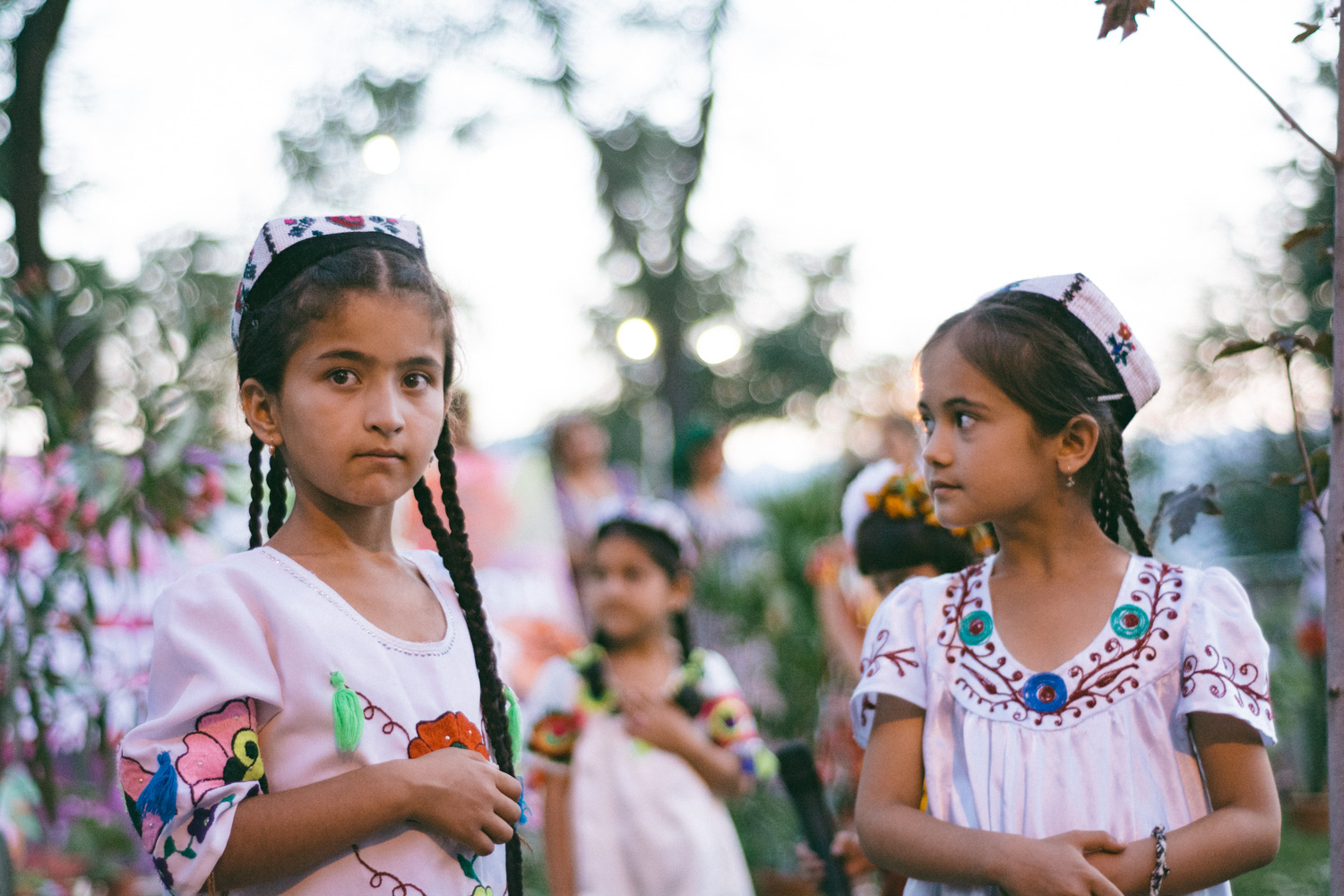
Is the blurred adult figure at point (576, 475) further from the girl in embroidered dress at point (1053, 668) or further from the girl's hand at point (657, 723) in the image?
the girl in embroidered dress at point (1053, 668)

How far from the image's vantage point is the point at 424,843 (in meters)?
1.49

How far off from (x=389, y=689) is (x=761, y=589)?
4.66 metres

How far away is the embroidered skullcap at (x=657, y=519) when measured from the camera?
368 cm

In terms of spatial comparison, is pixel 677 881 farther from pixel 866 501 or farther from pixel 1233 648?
pixel 1233 648

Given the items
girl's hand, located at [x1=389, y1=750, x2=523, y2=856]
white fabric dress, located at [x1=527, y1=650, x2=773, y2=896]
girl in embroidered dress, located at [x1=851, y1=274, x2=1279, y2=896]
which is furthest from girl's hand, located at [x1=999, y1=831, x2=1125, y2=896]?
white fabric dress, located at [x1=527, y1=650, x2=773, y2=896]

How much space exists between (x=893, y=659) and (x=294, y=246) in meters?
1.16

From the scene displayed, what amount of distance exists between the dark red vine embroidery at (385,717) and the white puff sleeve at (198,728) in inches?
4.6

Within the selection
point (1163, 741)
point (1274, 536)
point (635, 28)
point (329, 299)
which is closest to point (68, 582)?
point (329, 299)

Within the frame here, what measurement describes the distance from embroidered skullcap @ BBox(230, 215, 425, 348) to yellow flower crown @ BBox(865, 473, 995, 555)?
154cm

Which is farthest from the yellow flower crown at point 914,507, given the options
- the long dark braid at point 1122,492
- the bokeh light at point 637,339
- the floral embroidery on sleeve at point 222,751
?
the bokeh light at point 637,339

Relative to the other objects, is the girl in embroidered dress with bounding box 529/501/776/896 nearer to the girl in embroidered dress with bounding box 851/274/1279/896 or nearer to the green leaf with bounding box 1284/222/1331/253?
the girl in embroidered dress with bounding box 851/274/1279/896

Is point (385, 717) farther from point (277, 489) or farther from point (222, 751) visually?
point (277, 489)

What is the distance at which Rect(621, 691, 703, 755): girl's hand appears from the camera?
3340mm

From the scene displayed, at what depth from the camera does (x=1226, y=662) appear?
1.62 m
